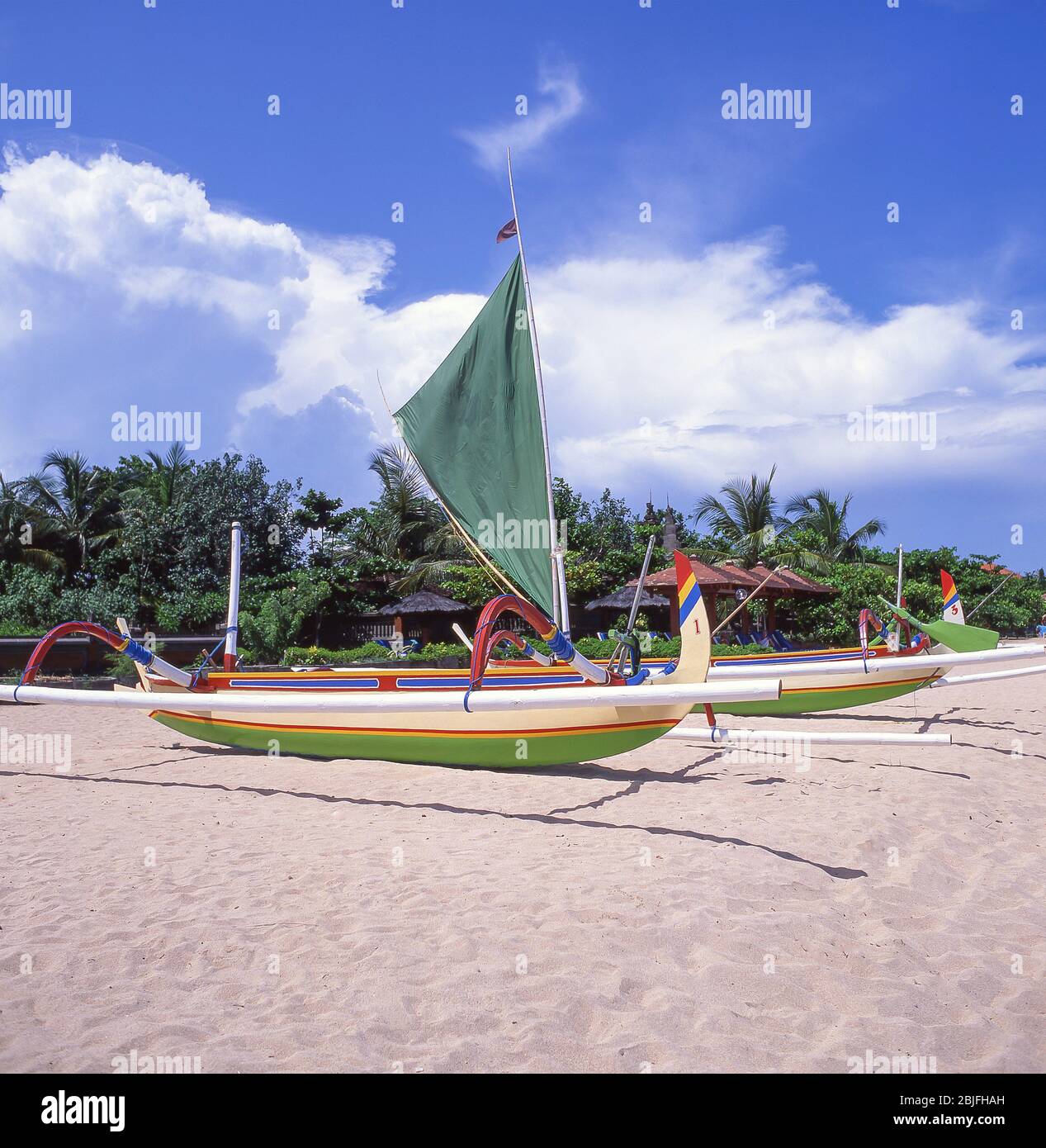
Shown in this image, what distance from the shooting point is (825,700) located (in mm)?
10891

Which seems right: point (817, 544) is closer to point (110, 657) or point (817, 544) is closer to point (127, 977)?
point (110, 657)

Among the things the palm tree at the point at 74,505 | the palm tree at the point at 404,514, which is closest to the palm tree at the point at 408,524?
the palm tree at the point at 404,514

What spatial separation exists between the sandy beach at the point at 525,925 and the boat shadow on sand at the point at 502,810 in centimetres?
3

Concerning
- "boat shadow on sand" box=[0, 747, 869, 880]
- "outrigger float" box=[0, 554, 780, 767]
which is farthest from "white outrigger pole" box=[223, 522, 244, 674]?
"boat shadow on sand" box=[0, 747, 869, 880]

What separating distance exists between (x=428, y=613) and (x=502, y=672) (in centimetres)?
1353

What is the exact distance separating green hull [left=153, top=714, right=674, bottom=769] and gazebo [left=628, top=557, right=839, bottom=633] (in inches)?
427

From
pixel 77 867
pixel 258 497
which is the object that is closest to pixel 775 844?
pixel 77 867

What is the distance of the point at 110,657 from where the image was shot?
17.4m

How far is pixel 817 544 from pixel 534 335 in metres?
17.9

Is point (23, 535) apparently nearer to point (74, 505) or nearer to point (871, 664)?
point (74, 505)

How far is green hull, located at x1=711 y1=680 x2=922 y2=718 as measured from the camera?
10.7m

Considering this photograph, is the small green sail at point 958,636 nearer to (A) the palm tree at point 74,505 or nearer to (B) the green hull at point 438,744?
(B) the green hull at point 438,744

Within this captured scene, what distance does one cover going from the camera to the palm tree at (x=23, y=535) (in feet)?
76.2

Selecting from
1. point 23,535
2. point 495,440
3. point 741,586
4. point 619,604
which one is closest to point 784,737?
point 495,440
